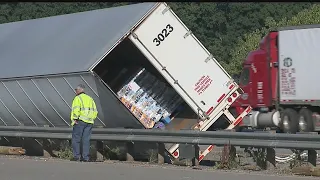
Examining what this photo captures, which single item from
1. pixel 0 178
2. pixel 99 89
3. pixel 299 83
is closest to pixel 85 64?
pixel 99 89

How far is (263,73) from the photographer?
949 inches

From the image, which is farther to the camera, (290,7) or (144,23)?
(290,7)

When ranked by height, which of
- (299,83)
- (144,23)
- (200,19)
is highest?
(200,19)

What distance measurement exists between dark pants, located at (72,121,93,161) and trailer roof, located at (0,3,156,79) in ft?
3.98

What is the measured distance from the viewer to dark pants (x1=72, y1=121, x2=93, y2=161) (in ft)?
45.4

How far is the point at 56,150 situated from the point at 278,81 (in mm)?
9897

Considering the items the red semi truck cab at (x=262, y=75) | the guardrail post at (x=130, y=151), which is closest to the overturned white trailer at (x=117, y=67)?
the guardrail post at (x=130, y=151)

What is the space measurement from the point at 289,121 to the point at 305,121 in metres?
0.54

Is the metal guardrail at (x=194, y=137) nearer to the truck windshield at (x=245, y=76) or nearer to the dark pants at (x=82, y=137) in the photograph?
the dark pants at (x=82, y=137)

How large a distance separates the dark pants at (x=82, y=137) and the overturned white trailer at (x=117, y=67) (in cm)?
106

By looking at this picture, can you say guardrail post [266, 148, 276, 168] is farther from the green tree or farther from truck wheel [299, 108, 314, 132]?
the green tree

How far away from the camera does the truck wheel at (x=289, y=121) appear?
22906 mm

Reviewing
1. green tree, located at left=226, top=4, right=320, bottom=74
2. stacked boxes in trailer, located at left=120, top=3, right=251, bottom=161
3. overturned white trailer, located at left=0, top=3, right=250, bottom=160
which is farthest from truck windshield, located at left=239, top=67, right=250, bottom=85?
green tree, located at left=226, top=4, right=320, bottom=74

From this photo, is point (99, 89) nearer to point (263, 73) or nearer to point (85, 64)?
point (85, 64)
